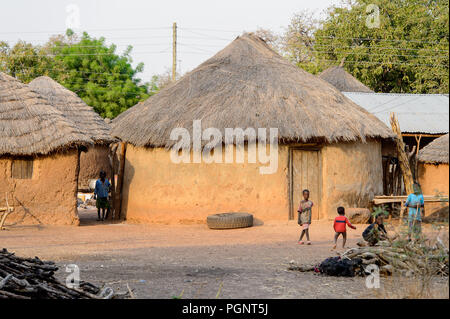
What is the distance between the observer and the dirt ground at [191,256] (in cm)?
621

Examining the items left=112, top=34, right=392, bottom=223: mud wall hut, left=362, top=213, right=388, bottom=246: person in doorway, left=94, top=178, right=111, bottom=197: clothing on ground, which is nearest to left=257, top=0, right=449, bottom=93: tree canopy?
left=112, top=34, right=392, bottom=223: mud wall hut

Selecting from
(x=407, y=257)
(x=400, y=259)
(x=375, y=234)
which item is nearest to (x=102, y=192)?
(x=375, y=234)

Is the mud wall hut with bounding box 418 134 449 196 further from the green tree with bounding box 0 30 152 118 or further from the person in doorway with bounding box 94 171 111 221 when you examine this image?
the green tree with bounding box 0 30 152 118

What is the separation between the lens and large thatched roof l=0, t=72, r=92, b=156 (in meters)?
13.4

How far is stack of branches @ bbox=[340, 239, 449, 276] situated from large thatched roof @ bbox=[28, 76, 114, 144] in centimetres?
1710

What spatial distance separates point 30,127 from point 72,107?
10.2 metres

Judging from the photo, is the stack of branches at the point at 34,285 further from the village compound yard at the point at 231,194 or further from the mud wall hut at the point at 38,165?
the mud wall hut at the point at 38,165

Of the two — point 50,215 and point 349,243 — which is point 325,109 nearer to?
point 349,243

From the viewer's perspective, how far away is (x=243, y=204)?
47.3 ft

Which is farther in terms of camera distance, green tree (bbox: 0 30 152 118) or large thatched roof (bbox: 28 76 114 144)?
green tree (bbox: 0 30 152 118)

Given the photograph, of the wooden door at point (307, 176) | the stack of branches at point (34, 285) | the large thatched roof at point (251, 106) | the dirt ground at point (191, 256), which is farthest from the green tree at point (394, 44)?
the stack of branches at point (34, 285)

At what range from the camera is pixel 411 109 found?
2189 centimetres

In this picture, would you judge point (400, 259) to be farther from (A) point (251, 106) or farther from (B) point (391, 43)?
(B) point (391, 43)

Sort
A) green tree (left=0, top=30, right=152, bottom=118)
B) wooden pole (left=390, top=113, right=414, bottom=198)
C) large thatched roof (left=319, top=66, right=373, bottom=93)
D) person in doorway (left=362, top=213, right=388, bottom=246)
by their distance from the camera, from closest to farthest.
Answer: person in doorway (left=362, top=213, right=388, bottom=246) < wooden pole (left=390, top=113, right=414, bottom=198) < large thatched roof (left=319, top=66, right=373, bottom=93) < green tree (left=0, top=30, right=152, bottom=118)
